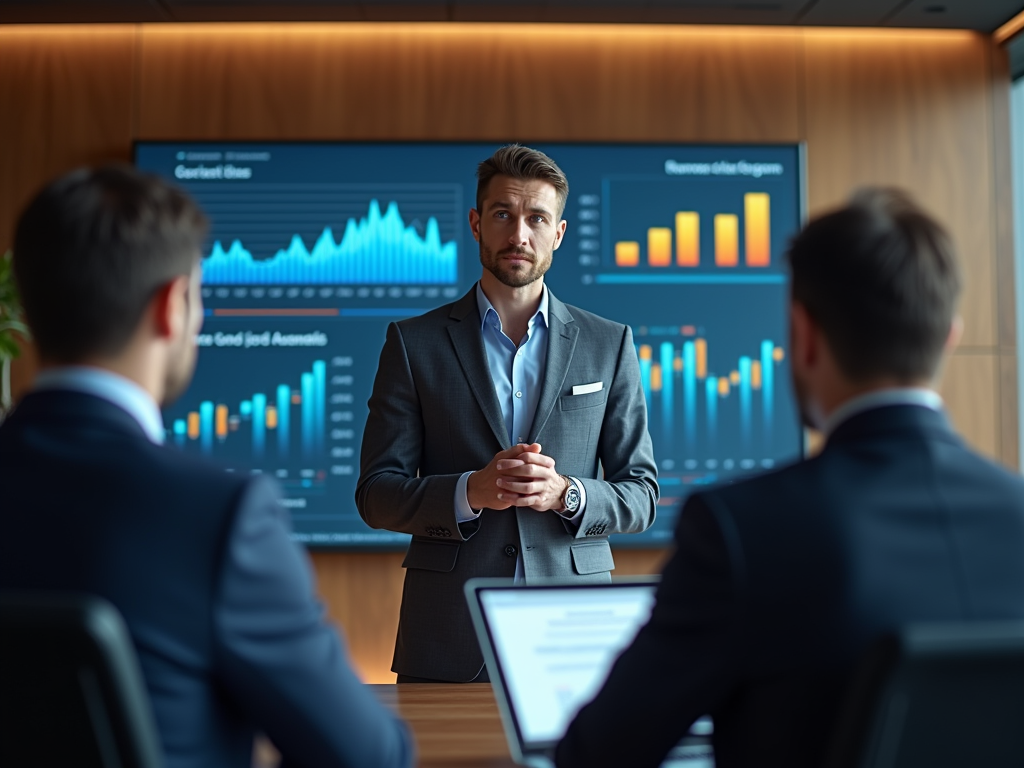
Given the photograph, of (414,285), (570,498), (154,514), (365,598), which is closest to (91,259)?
(154,514)

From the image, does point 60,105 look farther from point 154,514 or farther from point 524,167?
point 154,514

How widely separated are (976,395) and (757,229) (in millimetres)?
1322

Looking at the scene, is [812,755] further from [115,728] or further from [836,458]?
[115,728]

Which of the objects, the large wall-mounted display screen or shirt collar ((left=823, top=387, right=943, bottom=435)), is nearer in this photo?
shirt collar ((left=823, top=387, right=943, bottom=435))

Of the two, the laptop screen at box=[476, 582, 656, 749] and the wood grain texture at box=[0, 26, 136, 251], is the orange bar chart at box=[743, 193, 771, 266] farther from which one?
the laptop screen at box=[476, 582, 656, 749]

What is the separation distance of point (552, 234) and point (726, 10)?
7.95 ft

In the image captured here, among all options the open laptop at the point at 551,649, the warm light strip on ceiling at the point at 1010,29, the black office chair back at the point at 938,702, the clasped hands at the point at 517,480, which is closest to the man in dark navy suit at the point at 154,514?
the open laptop at the point at 551,649

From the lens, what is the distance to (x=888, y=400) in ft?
3.64

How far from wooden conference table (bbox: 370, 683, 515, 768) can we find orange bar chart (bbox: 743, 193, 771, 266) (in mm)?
2977

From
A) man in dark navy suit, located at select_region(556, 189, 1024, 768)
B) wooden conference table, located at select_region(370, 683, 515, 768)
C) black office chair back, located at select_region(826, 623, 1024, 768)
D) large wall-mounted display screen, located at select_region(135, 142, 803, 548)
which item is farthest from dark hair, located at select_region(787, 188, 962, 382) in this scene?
large wall-mounted display screen, located at select_region(135, 142, 803, 548)

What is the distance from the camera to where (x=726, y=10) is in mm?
4512

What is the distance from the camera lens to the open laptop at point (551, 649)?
1.49 meters

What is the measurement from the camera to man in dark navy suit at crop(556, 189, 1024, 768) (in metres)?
1.01

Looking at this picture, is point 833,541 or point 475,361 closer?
point 833,541
